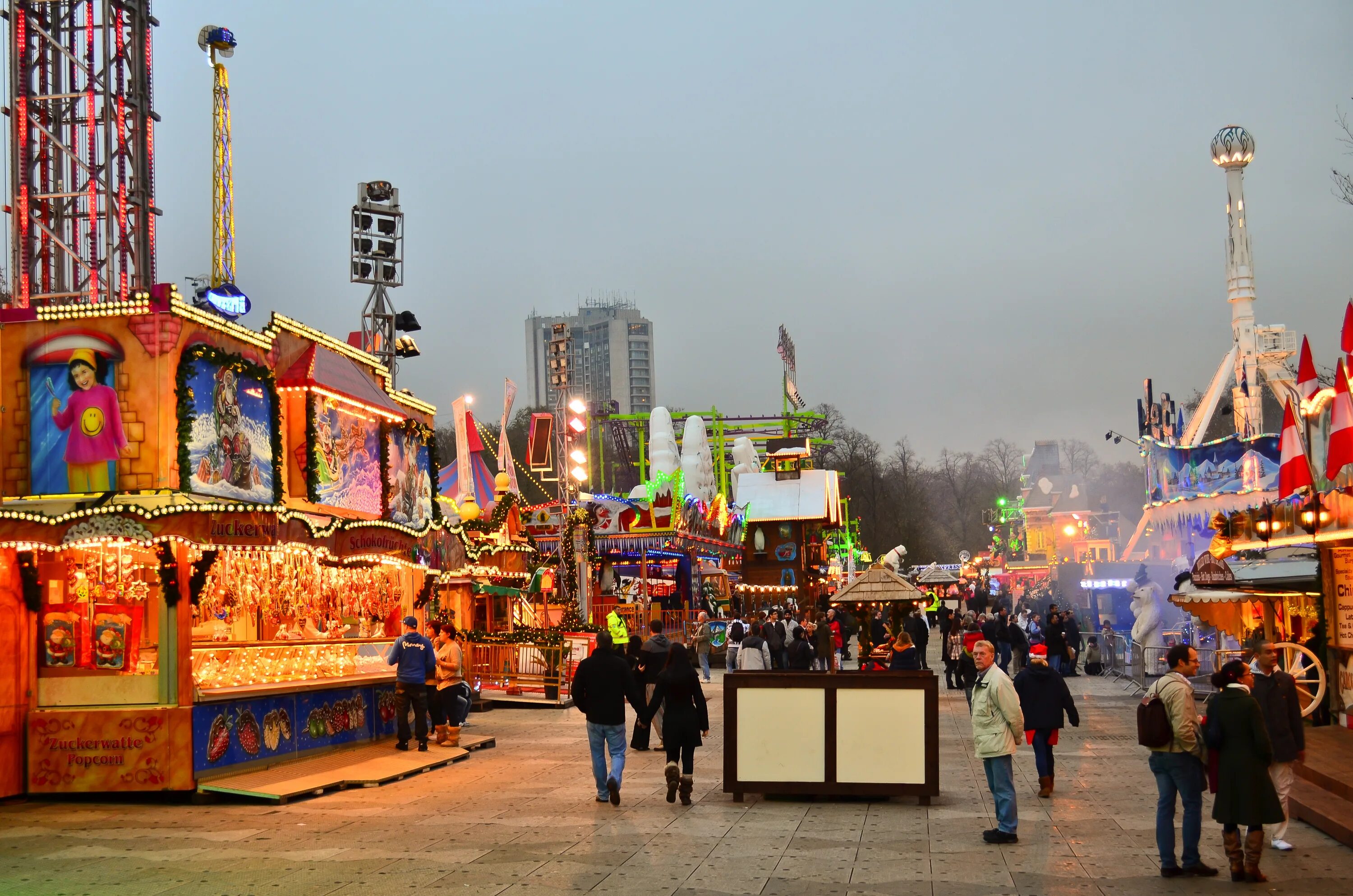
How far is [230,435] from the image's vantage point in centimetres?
1339

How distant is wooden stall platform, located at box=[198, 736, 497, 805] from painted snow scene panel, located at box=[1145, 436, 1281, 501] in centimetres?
2237

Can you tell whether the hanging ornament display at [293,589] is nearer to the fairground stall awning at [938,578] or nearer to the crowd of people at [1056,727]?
the crowd of people at [1056,727]

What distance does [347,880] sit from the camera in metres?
8.50

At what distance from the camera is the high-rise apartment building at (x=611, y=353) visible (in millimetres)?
140875

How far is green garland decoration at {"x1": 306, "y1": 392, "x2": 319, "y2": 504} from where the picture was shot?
15.1 meters

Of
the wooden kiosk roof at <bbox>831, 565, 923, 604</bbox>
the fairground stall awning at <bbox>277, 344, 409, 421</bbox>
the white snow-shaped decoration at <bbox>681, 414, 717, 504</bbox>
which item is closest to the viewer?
the fairground stall awning at <bbox>277, 344, 409, 421</bbox>

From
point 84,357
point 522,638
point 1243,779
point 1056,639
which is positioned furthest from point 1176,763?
point 1056,639

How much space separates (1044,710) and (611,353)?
136 metres

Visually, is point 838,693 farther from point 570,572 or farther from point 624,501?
point 624,501

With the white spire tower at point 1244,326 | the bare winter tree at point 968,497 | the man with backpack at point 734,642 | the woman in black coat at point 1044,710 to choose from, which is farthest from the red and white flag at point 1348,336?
the bare winter tree at point 968,497

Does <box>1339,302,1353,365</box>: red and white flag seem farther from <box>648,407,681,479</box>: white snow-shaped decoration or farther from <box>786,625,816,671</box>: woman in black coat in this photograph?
<box>648,407,681,479</box>: white snow-shaped decoration

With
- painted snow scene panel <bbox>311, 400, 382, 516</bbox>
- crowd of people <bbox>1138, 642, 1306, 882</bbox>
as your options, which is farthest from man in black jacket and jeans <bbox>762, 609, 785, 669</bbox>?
crowd of people <bbox>1138, 642, 1306, 882</bbox>

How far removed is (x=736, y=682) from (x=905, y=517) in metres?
78.4

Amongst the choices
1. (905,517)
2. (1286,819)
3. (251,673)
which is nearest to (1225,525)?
(1286,819)
